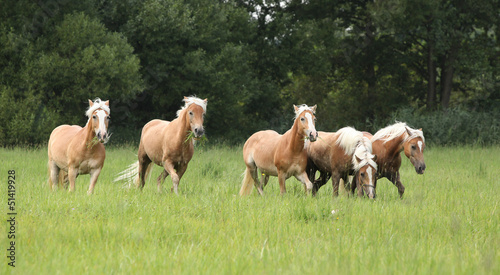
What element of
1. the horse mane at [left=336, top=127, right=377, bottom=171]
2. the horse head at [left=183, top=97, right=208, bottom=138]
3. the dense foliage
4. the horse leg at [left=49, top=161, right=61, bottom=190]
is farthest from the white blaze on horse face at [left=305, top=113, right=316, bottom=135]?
the dense foliage

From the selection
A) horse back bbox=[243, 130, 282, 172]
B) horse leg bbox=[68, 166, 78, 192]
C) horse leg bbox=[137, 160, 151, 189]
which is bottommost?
horse leg bbox=[137, 160, 151, 189]

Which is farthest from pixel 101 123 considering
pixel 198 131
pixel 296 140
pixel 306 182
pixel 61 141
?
pixel 306 182

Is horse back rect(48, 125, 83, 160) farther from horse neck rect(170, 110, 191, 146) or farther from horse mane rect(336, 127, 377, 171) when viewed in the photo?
horse mane rect(336, 127, 377, 171)

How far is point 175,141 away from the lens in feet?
30.3

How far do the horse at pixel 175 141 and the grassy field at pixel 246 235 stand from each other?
753 millimetres

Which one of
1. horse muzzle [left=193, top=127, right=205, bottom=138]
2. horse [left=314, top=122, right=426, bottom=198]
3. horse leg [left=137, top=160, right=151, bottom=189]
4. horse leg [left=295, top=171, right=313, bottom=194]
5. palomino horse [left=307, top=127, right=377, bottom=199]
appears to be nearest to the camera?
palomino horse [left=307, top=127, right=377, bottom=199]

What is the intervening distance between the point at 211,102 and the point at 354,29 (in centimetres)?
1078

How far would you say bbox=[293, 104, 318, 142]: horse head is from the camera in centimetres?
796

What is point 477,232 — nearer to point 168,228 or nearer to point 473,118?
point 168,228

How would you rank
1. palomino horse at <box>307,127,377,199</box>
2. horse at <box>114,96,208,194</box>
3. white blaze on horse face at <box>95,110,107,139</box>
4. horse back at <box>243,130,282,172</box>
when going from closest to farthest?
white blaze on horse face at <box>95,110,107,139</box>
palomino horse at <box>307,127,377,199</box>
horse at <box>114,96,208,194</box>
horse back at <box>243,130,282,172</box>

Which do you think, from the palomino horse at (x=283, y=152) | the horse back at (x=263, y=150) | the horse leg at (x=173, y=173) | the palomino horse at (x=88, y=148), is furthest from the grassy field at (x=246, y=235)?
the horse back at (x=263, y=150)

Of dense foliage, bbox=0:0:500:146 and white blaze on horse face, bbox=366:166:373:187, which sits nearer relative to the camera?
white blaze on horse face, bbox=366:166:373:187

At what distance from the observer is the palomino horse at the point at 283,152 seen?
27.5ft

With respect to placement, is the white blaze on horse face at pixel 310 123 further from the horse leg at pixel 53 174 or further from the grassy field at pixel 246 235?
the horse leg at pixel 53 174
